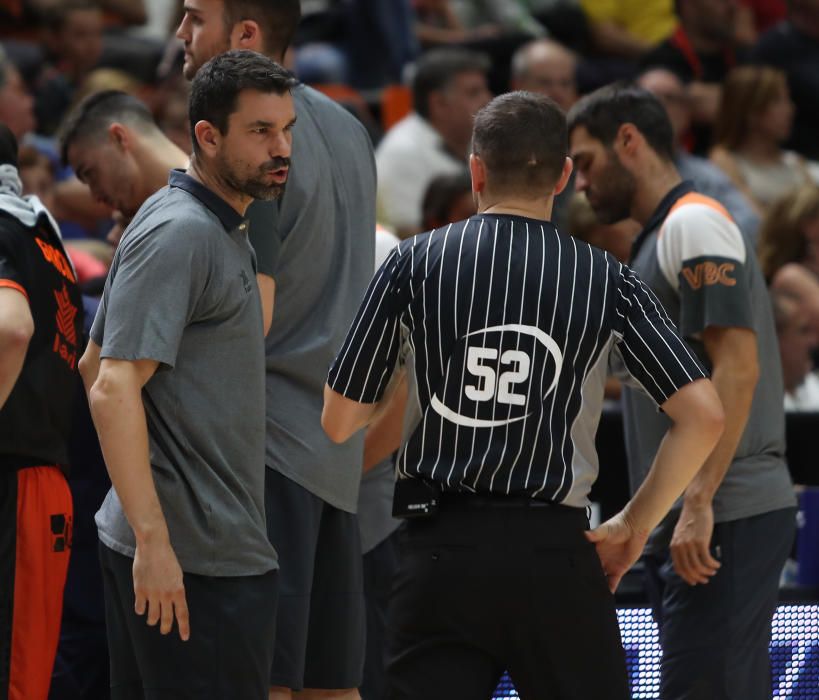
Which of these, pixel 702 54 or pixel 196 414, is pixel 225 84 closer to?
pixel 196 414

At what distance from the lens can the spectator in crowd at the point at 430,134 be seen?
28.7ft

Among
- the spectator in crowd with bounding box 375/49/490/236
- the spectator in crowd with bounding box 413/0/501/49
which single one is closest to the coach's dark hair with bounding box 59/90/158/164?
the spectator in crowd with bounding box 375/49/490/236

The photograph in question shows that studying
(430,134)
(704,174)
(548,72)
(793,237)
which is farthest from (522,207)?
(548,72)

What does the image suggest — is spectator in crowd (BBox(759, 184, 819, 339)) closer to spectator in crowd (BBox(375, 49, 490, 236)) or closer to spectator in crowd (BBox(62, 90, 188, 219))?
spectator in crowd (BBox(375, 49, 490, 236))

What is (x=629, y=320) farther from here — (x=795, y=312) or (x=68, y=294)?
(x=795, y=312)

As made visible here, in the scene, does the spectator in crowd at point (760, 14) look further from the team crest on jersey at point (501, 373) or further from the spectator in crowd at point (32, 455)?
the team crest on jersey at point (501, 373)

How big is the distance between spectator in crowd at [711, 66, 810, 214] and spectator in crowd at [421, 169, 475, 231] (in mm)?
2403

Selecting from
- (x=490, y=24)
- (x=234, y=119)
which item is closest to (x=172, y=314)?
(x=234, y=119)

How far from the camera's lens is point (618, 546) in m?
3.47

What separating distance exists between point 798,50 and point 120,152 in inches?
261

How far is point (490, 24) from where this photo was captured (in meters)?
11.5

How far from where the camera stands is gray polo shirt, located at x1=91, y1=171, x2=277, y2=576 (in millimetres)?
3330

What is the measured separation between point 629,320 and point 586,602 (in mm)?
637

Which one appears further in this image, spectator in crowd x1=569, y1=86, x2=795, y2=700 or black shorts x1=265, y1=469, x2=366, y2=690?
spectator in crowd x1=569, y1=86, x2=795, y2=700
